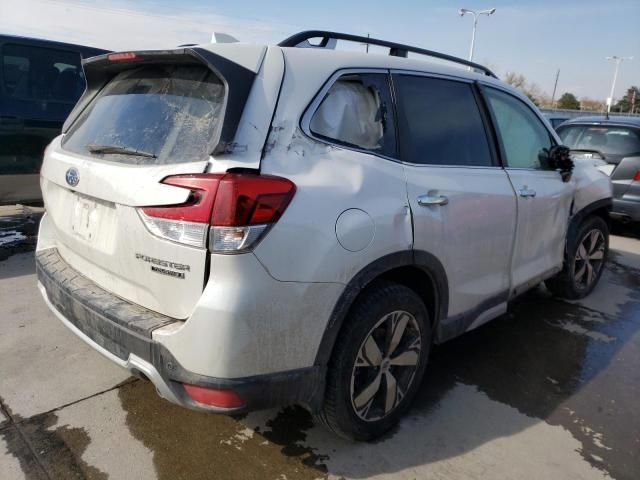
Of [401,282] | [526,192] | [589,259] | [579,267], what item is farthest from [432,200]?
[589,259]

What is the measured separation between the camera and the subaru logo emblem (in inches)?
91.9

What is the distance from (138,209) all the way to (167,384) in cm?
69

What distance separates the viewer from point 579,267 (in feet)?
15.0

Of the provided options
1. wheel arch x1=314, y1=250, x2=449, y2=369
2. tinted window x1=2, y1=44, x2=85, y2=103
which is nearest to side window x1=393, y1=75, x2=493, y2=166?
wheel arch x1=314, y1=250, x2=449, y2=369

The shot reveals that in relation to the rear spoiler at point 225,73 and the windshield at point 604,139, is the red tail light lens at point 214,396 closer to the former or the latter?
the rear spoiler at point 225,73

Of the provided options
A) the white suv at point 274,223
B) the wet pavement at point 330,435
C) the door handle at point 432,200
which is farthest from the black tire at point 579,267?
the door handle at point 432,200

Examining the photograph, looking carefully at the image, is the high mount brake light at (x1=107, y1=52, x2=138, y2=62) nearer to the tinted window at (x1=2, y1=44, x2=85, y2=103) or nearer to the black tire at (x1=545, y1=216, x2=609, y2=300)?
the tinted window at (x1=2, y1=44, x2=85, y2=103)

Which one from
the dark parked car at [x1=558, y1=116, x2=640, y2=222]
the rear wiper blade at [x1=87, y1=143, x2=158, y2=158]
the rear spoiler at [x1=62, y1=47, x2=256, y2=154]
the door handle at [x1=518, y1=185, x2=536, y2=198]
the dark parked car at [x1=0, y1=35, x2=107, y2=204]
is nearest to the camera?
the rear spoiler at [x1=62, y1=47, x2=256, y2=154]

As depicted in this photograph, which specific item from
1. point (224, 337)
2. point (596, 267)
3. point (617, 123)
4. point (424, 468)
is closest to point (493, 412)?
point (424, 468)

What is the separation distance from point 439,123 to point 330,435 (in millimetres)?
1756

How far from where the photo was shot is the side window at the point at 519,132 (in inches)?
130

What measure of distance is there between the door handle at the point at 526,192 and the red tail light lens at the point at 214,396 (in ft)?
7.34

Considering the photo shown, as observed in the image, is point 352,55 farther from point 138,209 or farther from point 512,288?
point 512,288

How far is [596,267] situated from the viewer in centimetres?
483
